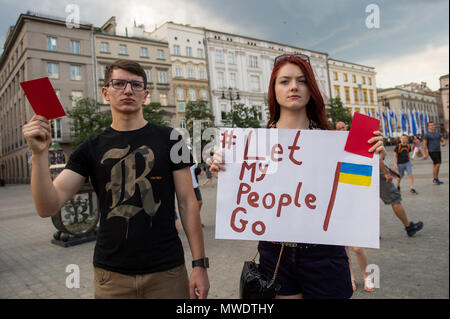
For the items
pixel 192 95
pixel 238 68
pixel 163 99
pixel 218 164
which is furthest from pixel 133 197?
pixel 192 95

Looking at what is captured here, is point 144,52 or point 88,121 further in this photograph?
point 144,52

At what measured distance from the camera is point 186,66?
1438 inches

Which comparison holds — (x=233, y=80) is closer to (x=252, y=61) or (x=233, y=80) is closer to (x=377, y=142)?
(x=252, y=61)

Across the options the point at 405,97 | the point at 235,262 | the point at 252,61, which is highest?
the point at 405,97

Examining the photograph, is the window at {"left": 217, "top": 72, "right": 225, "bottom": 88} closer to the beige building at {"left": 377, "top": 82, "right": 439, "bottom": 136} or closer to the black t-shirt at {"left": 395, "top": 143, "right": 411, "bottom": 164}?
the black t-shirt at {"left": 395, "top": 143, "right": 411, "bottom": 164}

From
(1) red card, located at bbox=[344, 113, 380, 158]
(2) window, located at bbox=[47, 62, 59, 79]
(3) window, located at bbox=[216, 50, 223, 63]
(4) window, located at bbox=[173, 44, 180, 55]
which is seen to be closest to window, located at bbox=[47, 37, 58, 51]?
(2) window, located at bbox=[47, 62, 59, 79]

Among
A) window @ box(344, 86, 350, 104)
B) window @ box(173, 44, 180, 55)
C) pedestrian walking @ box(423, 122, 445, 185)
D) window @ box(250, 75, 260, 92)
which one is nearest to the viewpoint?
pedestrian walking @ box(423, 122, 445, 185)

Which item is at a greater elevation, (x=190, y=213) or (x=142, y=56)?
(x=142, y=56)

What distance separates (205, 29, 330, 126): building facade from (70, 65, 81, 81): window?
49.8ft

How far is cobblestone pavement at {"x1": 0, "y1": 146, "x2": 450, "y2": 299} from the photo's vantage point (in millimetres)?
3217

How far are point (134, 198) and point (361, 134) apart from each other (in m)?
1.27

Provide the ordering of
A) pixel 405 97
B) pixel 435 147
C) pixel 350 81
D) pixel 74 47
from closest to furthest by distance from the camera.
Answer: pixel 435 147
pixel 74 47
pixel 350 81
pixel 405 97
